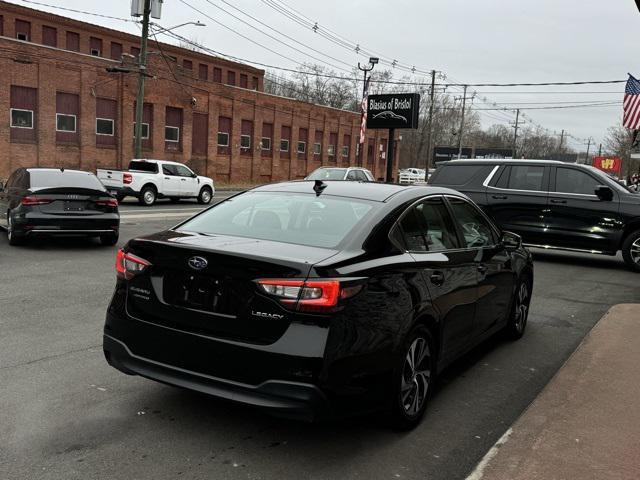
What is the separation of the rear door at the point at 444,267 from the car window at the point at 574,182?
25.3ft

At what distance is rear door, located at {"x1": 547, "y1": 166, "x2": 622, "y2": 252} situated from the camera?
36.5 ft

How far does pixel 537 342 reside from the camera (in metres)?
6.21

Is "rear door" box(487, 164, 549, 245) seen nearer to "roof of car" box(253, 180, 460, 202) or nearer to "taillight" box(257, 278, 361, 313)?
"roof of car" box(253, 180, 460, 202)

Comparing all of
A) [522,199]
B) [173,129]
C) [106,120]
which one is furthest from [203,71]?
[522,199]

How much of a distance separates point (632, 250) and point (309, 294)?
9808mm

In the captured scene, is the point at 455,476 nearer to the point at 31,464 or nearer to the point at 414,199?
the point at 414,199

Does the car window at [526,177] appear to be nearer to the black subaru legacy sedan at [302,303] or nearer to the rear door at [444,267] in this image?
the rear door at [444,267]

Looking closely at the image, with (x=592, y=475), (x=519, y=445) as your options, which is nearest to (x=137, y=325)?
(x=519, y=445)

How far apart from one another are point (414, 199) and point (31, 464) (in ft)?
9.91

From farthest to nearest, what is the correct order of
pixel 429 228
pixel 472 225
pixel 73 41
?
1. pixel 73 41
2. pixel 472 225
3. pixel 429 228

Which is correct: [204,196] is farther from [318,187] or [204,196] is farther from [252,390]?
[252,390]

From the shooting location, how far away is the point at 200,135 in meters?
39.9

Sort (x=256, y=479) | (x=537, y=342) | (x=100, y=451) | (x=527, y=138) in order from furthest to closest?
(x=527, y=138) < (x=537, y=342) < (x=100, y=451) < (x=256, y=479)

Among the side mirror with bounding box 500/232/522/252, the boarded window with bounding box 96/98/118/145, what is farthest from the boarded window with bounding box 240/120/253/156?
the side mirror with bounding box 500/232/522/252
